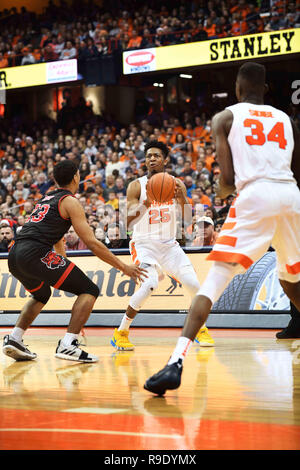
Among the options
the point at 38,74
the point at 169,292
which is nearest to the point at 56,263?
the point at 169,292

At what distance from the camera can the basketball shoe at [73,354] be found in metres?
5.97

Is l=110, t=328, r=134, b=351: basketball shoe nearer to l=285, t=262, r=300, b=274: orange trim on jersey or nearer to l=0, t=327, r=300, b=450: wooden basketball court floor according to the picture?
l=0, t=327, r=300, b=450: wooden basketball court floor

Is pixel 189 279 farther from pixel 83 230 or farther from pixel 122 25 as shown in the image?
pixel 122 25

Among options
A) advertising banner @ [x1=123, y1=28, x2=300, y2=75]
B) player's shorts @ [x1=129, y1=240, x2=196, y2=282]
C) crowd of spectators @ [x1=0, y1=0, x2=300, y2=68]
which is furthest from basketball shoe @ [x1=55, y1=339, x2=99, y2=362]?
crowd of spectators @ [x1=0, y1=0, x2=300, y2=68]

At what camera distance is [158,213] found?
24.6ft

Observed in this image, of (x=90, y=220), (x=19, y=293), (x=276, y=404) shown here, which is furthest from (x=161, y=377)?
(x=90, y=220)

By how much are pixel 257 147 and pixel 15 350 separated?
3.22 metres

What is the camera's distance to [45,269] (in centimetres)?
605

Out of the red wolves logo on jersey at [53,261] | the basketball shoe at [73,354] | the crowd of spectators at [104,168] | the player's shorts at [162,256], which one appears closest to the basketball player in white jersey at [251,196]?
the basketball shoe at [73,354]

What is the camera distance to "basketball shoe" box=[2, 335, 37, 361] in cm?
615

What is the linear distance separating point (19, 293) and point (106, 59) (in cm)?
1293

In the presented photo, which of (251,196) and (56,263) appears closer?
(251,196)

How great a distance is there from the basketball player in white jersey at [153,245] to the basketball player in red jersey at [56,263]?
1.10 metres
